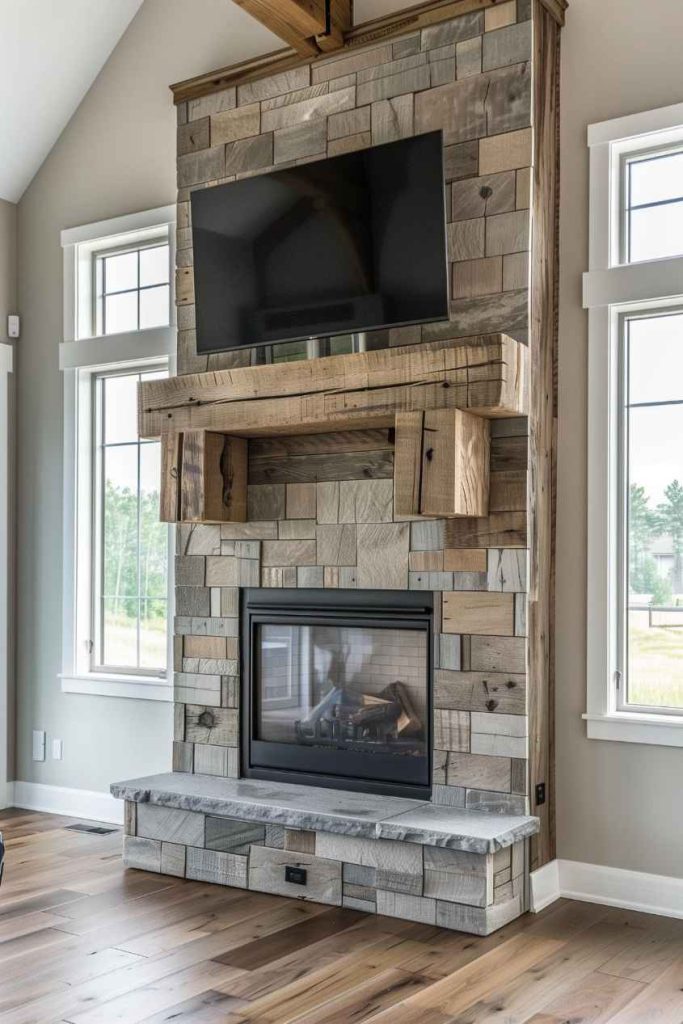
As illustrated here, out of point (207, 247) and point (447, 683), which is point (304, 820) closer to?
point (447, 683)

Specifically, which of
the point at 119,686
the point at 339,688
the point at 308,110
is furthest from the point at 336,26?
the point at 119,686

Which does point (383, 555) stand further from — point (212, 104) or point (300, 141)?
point (212, 104)

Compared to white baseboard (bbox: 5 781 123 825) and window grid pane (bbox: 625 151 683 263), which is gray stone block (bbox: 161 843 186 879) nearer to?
white baseboard (bbox: 5 781 123 825)

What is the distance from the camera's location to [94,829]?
4.63m

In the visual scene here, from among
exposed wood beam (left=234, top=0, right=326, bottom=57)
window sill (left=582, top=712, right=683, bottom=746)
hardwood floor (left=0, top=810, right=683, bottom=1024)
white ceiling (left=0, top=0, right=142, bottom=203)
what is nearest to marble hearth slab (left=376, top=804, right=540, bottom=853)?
hardwood floor (left=0, top=810, right=683, bottom=1024)

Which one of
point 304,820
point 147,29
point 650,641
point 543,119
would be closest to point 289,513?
point 304,820

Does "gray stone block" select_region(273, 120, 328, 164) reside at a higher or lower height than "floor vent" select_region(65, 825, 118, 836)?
higher

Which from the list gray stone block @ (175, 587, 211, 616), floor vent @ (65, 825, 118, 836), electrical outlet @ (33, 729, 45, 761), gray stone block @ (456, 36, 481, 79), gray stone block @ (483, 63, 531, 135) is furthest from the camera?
electrical outlet @ (33, 729, 45, 761)

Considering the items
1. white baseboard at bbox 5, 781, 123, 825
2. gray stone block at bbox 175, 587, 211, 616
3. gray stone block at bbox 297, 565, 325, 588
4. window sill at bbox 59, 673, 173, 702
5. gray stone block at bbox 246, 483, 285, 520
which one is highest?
gray stone block at bbox 246, 483, 285, 520

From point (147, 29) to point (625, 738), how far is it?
3.64m

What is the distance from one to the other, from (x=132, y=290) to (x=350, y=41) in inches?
60.4

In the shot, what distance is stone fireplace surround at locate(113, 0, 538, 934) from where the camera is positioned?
11.3ft

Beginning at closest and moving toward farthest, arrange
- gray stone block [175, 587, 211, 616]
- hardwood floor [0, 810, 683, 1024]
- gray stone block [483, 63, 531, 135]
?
1. hardwood floor [0, 810, 683, 1024]
2. gray stone block [483, 63, 531, 135]
3. gray stone block [175, 587, 211, 616]

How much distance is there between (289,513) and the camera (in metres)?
4.07
